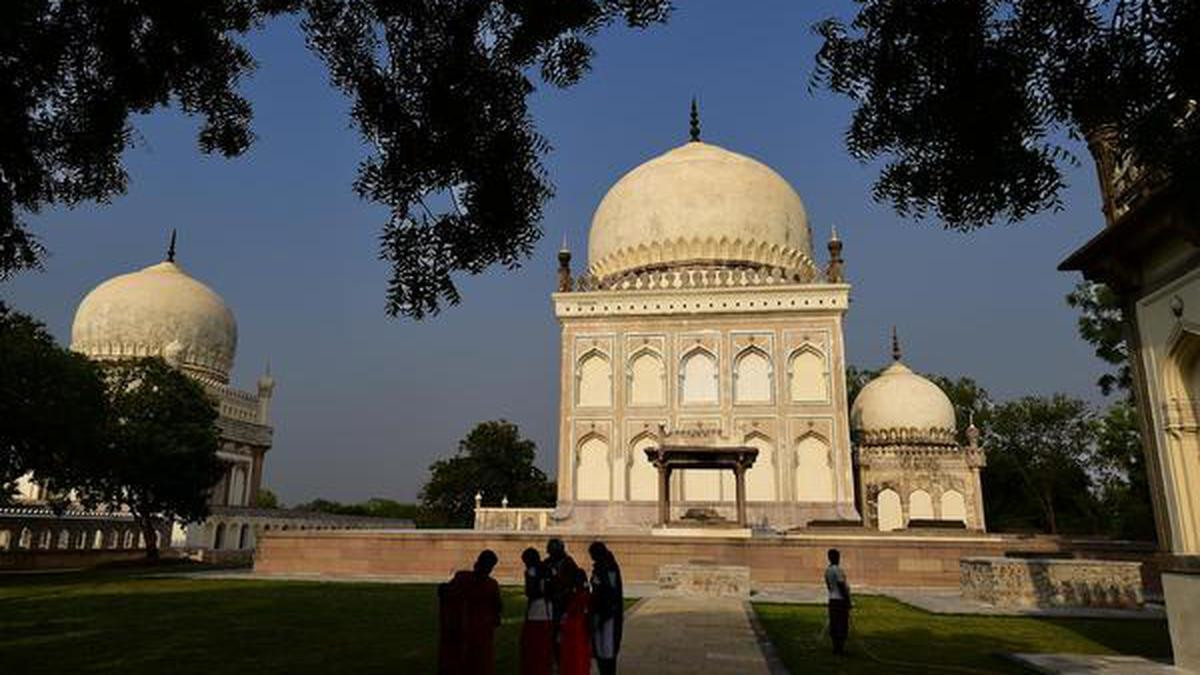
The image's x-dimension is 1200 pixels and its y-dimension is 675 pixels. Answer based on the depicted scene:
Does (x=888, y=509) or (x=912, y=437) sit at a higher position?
(x=912, y=437)

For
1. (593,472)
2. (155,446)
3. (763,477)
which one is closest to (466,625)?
(593,472)

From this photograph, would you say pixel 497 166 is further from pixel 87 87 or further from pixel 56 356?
pixel 56 356

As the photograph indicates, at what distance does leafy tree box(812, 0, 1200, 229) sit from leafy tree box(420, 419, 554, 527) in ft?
133

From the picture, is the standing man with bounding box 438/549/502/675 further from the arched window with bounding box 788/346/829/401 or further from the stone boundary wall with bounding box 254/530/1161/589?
the arched window with bounding box 788/346/829/401

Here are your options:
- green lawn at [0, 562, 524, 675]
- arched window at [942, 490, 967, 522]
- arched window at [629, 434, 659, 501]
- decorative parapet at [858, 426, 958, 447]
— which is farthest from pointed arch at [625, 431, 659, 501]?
arched window at [942, 490, 967, 522]

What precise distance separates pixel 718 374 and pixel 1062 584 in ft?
41.3

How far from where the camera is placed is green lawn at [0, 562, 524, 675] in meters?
7.09

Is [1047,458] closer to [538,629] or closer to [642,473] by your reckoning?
[642,473]

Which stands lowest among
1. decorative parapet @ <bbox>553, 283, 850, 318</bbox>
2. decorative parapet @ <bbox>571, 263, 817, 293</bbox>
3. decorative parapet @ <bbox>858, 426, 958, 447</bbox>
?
decorative parapet @ <bbox>858, 426, 958, 447</bbox>

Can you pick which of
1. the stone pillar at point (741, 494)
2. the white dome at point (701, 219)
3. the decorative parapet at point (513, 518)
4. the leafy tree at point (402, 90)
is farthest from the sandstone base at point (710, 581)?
the white dome at point (701, 219)

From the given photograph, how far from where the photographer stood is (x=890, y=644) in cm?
864

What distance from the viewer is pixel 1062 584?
1317 centimetres

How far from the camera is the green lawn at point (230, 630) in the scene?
7090 millimetres

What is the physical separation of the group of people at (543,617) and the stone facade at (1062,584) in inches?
383
